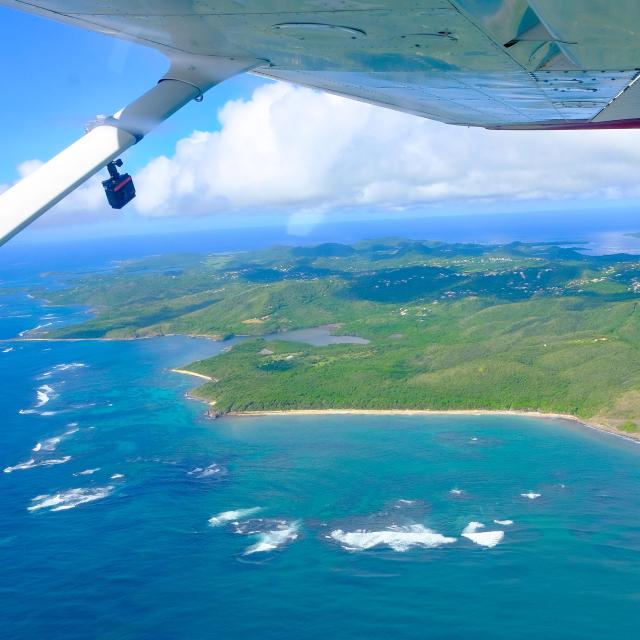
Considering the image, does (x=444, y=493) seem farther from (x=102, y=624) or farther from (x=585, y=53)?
(x=585, y=53)

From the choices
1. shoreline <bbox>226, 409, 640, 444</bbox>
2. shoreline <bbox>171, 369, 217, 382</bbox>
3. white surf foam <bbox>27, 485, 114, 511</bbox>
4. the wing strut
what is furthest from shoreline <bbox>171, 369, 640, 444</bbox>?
the wing strut

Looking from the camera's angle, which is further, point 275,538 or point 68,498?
point 68,498

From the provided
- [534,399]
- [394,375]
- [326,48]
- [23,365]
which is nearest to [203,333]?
[23,365]

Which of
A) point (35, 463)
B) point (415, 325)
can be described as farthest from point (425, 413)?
point (415, 325)

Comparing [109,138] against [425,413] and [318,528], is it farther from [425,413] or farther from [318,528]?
[425,413]

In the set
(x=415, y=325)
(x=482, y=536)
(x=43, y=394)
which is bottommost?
(x=482, y=536)

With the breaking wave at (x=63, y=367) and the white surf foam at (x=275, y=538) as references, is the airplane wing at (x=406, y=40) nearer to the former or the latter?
the white surf foam at (x=275, y=538)

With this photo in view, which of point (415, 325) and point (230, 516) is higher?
point (415, 325)
